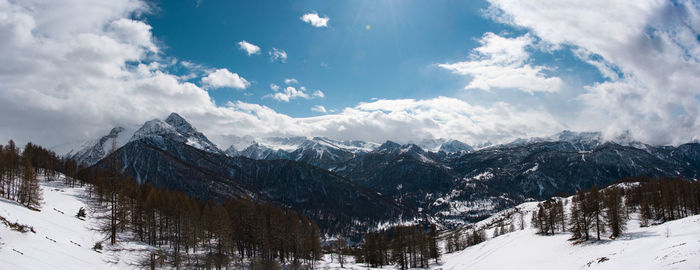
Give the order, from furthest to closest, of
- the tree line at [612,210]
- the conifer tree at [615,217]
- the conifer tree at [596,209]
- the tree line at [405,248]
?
the tree line at [405,248]
the tree line at [612,210]
the conifer tree at [596,209]
the conifer tree at [615,217]

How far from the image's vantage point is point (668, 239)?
1852 inches

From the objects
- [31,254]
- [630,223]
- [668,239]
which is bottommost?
[630,223]

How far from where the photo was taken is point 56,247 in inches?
1495

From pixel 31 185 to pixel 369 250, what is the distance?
263 feet

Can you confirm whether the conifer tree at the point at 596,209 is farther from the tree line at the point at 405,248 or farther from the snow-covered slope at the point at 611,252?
the tree line at the point at 405,248

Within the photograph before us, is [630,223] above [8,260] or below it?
below

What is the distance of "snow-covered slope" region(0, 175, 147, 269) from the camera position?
30438 millimetres

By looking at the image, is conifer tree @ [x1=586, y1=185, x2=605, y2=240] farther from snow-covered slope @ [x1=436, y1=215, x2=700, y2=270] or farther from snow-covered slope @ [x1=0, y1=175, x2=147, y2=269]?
snow-covered slope @ [x1=0, y1=175, x2=147, y2=269]

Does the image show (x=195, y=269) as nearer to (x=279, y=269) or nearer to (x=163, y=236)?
(x=279, y=269)

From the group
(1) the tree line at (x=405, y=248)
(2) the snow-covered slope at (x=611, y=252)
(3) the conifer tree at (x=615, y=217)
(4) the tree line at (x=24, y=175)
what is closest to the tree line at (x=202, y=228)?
(4) the tree line at (x=24, y=175)

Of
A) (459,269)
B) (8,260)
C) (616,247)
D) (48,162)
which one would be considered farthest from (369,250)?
(48,162)

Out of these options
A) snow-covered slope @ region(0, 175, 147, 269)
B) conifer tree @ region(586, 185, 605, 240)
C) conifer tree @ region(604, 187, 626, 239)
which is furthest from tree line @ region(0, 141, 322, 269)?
conifer tree @ region(604, 187, 626, 239)

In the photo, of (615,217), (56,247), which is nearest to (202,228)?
(56,247)

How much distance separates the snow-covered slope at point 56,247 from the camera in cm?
3044
